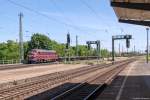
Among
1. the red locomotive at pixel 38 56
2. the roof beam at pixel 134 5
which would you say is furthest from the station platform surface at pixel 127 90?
the red locomotive at pixel 38 56

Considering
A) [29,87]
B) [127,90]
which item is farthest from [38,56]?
[127,90]

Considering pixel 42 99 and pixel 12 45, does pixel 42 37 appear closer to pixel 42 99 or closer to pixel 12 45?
pixel 12 45

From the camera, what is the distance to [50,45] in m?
179

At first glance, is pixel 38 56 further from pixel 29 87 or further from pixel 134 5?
pixel 134 5

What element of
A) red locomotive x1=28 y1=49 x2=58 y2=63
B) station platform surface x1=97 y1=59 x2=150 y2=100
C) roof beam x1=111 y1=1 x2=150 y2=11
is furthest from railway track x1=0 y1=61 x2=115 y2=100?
red locomotive x1=28 y1=49 x2=58 y2=63

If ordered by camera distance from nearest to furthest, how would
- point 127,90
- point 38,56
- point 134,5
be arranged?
point 127,90
point 134,5
point 38,56

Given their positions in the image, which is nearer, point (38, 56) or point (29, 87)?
point (29, 87)

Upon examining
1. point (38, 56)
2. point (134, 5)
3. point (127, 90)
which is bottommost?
point (127, 90)

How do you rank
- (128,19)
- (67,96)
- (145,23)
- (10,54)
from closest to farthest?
(67,96), (145,23), (128,19), (10,54)

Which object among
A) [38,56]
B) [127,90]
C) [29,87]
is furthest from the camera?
[38,56]

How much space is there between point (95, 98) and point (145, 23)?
1981 cm

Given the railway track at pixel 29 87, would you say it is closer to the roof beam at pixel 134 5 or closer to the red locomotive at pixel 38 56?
the roof beam at pixel 134 5

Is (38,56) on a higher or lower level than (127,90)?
higher

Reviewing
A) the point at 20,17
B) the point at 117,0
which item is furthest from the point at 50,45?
the point at 117,0
